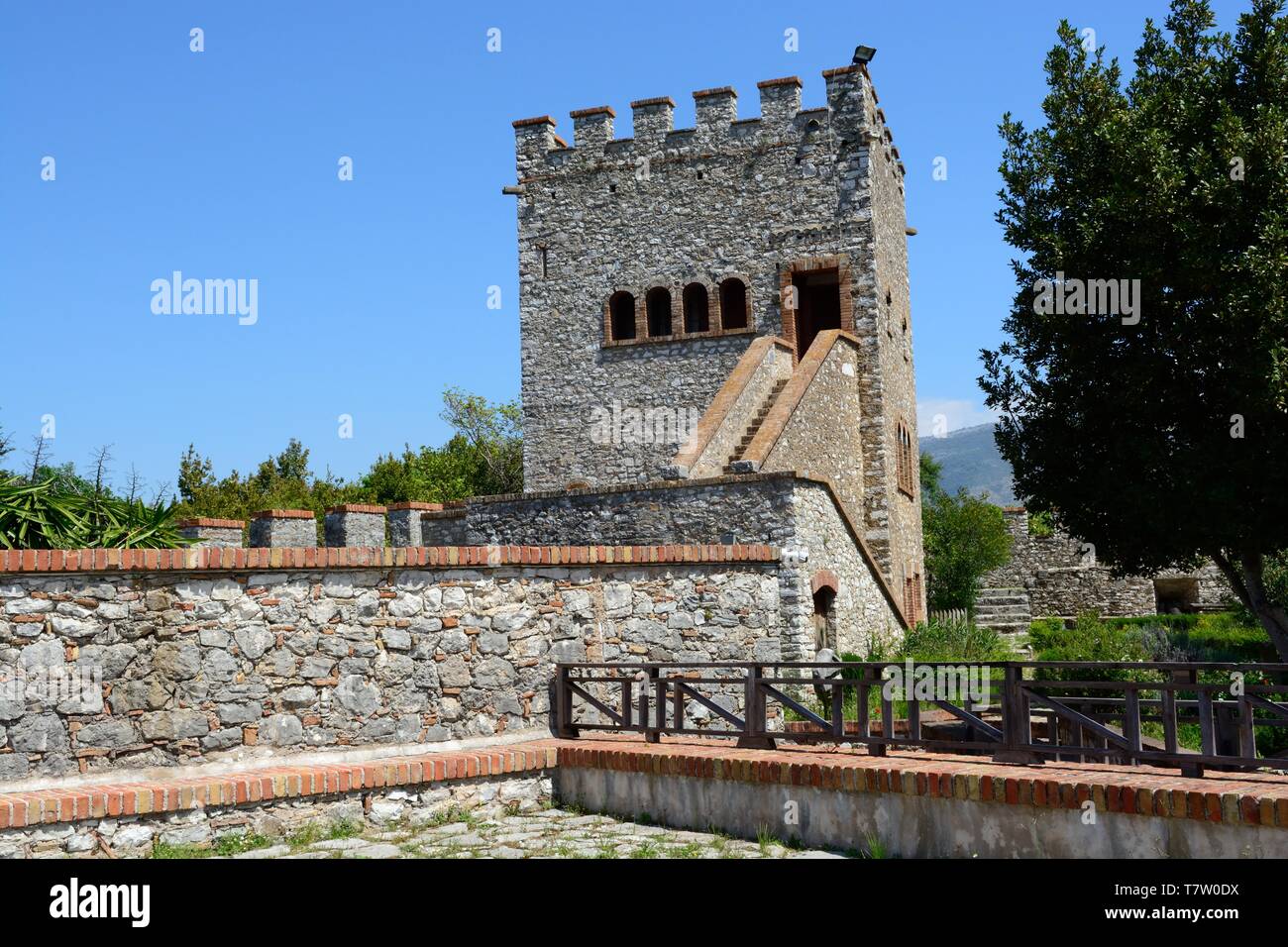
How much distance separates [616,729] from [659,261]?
1359 centimetres

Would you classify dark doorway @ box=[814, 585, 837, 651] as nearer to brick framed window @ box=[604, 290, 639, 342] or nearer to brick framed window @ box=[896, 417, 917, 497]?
→ brick framed window @ box=[896, 417, 917, 497]

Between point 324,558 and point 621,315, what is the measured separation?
45.9 feet

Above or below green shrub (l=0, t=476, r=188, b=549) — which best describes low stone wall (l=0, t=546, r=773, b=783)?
below

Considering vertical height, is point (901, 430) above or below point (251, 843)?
above

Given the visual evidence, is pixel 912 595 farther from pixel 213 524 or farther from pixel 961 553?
pixel 213 524

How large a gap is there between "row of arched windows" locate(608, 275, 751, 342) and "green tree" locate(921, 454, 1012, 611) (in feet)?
25.9

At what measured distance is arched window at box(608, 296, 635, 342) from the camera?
22.8 meters

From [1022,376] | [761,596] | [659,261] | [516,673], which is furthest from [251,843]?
[659,261]

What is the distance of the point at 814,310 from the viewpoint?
2372cm

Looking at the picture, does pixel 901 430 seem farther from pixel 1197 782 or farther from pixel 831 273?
pixel 1197 782

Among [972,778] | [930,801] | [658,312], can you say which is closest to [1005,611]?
[658,312]

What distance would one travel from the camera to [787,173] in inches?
852

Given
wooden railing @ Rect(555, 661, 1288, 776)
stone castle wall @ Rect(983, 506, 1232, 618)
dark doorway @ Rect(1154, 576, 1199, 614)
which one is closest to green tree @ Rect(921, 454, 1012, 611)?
stone castle wall @ Rect(983, 506, 1232, 618)
